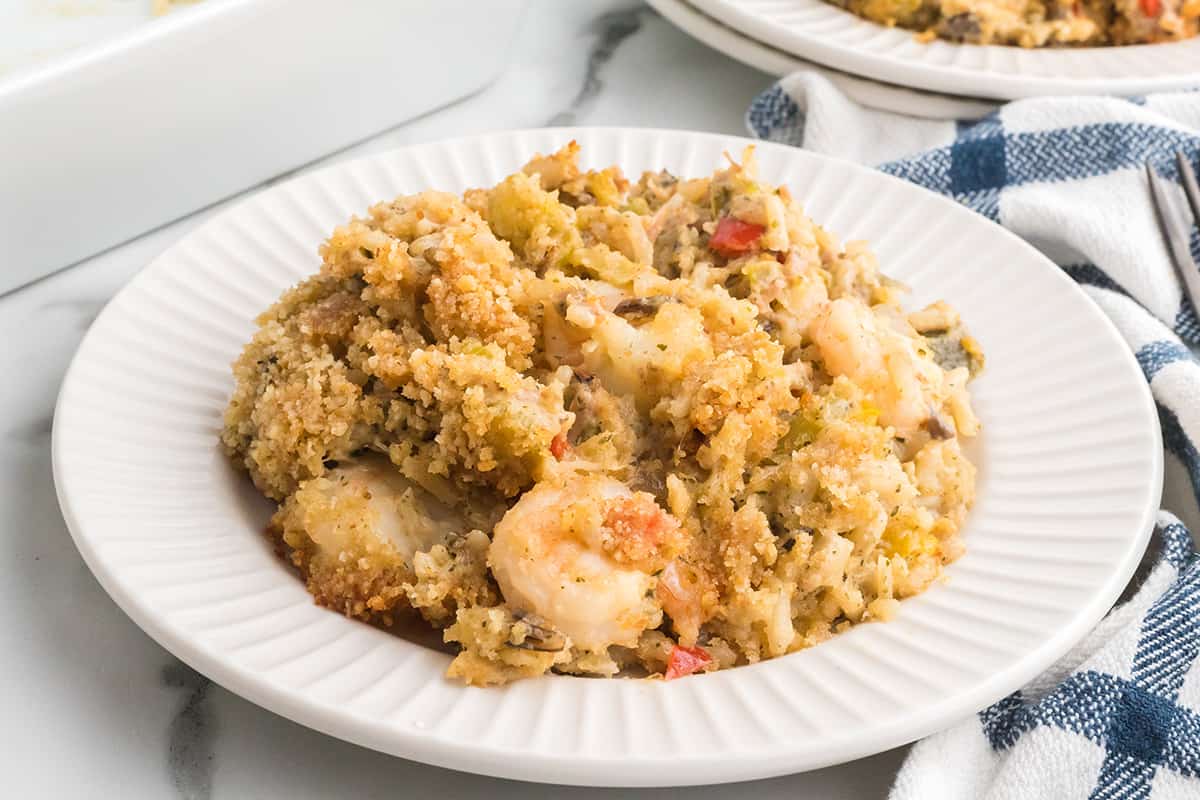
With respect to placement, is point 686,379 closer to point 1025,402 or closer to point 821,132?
point 1025,402

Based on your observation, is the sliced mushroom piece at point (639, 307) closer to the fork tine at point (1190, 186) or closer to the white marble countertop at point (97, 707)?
the white marble countertop at point (97, 707)

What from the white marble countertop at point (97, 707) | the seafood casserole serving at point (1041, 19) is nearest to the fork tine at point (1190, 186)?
the seafood casserole serving at point (1041, 19)

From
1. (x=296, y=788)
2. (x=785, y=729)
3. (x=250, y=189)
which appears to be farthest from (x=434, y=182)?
(x=785, y=729)

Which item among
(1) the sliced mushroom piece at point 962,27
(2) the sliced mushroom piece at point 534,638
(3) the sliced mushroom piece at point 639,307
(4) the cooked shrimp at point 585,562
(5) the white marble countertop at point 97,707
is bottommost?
(5) the white marble countertop at point 97,707

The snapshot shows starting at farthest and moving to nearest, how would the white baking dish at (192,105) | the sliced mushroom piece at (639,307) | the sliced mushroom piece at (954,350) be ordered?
the white baking dish at (192,105)
the sliced mushroom piece at (954,350)
the sliced mushroom piece at (639,307)

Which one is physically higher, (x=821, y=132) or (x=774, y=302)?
(x=774, y=302)

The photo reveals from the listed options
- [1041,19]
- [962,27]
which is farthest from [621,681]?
[1041,19]

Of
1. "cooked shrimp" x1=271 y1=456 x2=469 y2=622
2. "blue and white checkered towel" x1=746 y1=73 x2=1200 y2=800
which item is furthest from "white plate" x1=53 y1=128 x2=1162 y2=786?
"blue and white checkered towel" x1=746 y1=73 x2=1200 y2=800
